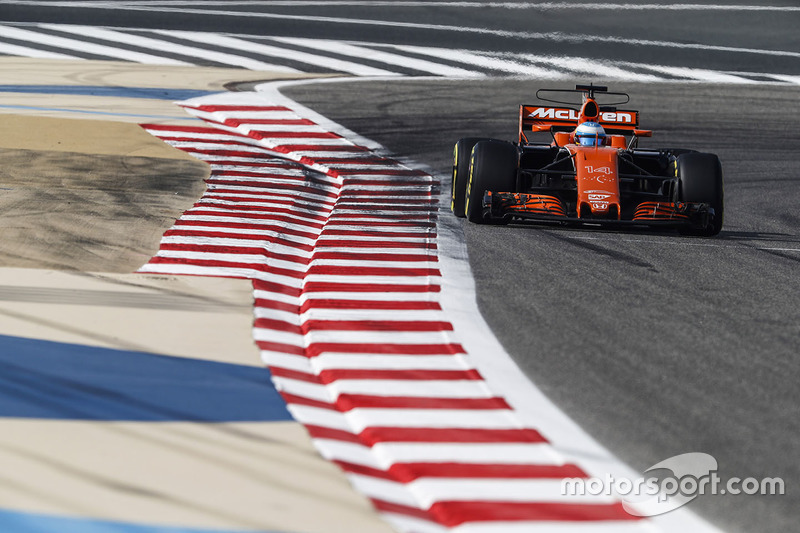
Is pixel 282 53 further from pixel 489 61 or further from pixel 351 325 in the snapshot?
pixel 351 325

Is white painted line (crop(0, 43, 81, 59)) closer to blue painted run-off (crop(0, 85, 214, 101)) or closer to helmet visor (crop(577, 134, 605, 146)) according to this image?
blue painted run-off (crop(0, 85, 214, 101))

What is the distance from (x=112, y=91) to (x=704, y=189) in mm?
10414

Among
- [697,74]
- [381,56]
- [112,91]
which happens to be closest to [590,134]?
[112,91]

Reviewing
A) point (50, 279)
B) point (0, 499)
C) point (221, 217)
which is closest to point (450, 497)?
point (0, 499)

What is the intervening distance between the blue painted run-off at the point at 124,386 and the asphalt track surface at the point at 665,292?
1.49 metres

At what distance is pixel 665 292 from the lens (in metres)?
→ 7.85

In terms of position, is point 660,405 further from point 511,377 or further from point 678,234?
point 678,234

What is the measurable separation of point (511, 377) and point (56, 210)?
525 centimetres

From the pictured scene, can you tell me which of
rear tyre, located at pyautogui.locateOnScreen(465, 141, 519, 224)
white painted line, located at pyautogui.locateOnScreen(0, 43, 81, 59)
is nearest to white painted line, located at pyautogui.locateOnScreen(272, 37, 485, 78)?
white painted line, located at pyautogui.locateOnScreen(0, 43, 81, 59)

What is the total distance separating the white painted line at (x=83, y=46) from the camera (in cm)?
2106

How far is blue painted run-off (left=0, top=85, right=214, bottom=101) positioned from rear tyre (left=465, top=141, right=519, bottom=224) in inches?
317

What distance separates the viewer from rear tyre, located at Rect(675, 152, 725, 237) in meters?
10.1

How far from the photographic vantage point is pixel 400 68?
2141cm

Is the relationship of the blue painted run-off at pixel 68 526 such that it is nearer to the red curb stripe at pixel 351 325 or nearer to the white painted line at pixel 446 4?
the red curb stripe at pixel 351 325
